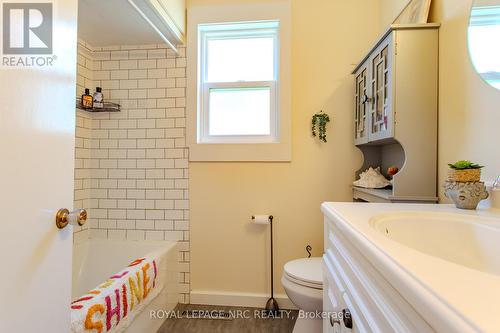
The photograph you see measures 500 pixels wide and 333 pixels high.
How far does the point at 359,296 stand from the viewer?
2.14 ft

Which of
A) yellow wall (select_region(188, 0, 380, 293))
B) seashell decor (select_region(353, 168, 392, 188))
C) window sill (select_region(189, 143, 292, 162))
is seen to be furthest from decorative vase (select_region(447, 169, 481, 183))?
window sill (select_region(189, 143, 292, 162))

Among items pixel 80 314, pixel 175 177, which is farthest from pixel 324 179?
pixel 80 314

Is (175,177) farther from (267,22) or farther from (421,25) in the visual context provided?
(421,25)

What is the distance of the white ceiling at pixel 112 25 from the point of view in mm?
1657

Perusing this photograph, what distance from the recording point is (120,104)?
2.17 metres

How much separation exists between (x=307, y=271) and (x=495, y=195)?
0.94m

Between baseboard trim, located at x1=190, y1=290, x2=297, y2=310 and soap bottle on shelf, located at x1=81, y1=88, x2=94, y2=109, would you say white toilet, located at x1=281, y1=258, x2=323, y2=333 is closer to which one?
baseboard trim, located at x1=190, y1=290, x2=297, y2=310

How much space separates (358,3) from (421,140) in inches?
51.5

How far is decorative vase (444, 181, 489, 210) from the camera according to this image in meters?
0.94

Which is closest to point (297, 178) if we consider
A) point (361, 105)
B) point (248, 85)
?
point (361, 105)

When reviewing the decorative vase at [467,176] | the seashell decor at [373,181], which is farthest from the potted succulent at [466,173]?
the seashell decor at [373,181]

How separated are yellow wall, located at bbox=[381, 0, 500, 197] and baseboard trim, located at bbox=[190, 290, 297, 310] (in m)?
1.37

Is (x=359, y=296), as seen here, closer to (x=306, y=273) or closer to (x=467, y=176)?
(x=467, y=176)

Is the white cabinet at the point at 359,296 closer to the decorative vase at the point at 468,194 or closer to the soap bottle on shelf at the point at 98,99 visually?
the decorative vase at the point at 468,194
